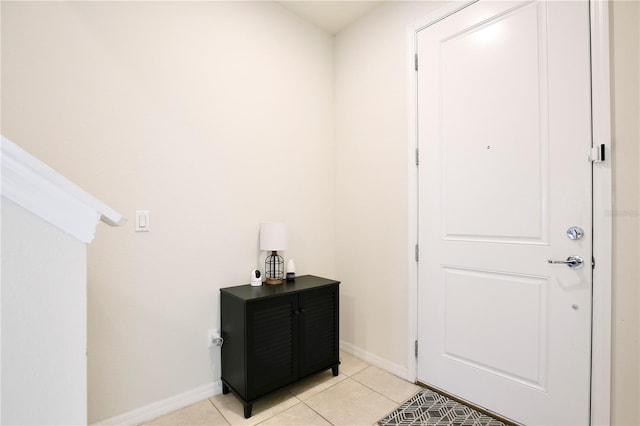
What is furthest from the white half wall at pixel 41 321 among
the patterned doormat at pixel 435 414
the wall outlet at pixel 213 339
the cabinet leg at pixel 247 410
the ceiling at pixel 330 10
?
the ceiling at pixel 330 10

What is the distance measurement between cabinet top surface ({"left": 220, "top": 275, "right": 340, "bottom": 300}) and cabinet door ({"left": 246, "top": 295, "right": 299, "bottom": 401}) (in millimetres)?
41

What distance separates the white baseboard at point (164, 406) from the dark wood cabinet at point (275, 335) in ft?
0.30

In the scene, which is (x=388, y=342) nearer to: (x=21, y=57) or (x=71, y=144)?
(x=71, y=144)

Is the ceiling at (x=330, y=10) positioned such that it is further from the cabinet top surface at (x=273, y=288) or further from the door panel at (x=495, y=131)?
the cabinet top surface at (x=273, y=288)

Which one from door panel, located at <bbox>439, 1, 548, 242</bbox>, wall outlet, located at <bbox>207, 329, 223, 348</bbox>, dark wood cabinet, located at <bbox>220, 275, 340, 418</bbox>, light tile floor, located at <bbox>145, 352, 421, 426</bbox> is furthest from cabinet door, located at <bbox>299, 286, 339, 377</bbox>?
door panel, located at <bbox>439, 1, 548, 242</bbox>

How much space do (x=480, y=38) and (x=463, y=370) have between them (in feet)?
6.56

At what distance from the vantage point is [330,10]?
2.50 metres

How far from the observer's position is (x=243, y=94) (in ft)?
7.34

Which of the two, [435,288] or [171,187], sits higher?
[171,187]

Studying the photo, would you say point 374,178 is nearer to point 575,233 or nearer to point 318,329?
point 318,329

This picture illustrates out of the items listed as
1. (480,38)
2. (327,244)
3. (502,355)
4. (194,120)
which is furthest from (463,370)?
(194,120)

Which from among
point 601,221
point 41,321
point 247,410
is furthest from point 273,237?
point 601,221

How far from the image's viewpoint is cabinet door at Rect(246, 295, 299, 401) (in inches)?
72.7

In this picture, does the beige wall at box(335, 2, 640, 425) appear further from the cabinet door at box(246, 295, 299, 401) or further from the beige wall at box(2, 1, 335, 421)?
the cabinet door at box(246, 295, 299, 401)
